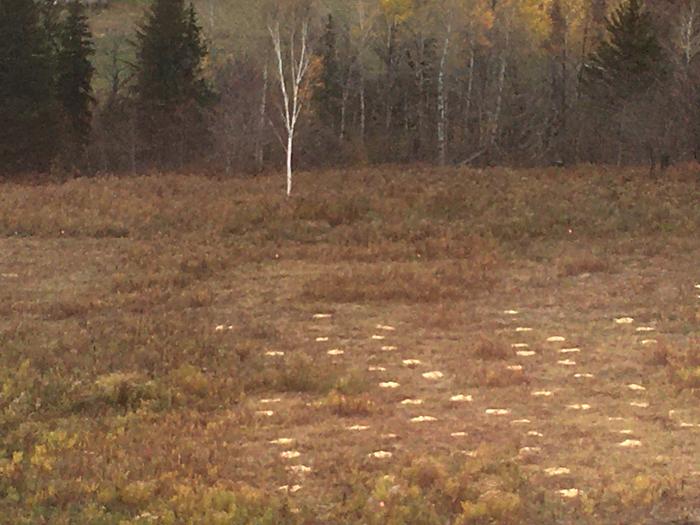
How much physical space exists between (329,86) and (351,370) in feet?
139

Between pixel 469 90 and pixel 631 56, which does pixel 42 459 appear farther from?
pixel 469 90

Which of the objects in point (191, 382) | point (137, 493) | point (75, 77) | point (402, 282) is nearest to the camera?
point (137, 493)

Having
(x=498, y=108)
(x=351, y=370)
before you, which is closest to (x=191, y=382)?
(x=351, y=370)

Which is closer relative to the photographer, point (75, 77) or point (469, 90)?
point (469, 90)

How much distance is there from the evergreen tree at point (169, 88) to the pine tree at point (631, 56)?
21.2 metres

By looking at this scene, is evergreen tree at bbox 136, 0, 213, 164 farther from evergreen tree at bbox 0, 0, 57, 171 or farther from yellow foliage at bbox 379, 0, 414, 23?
yellow foliage at bbox 379, 0, 414, 23

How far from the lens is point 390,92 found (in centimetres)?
5156

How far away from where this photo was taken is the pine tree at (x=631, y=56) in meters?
42.0

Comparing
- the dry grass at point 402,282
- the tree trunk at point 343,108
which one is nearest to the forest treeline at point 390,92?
the tree trunk at point 343,108

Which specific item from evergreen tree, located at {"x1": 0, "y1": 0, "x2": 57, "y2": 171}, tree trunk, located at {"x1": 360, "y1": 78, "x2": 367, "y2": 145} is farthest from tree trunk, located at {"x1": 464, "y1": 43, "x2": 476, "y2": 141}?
evergreen tree, located at {"x1": 0, "y1": 0, "x2": 57, "y2": 171}

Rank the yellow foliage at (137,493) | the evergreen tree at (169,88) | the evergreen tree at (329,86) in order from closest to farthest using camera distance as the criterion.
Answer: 1. the yellow foliage at (137,493)
2. the evergreen tree at (169,88)
3. the evergreen tree at (329,86)

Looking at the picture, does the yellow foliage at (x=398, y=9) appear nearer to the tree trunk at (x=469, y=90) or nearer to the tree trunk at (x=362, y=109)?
the tree trunk at (x=362, y=109)

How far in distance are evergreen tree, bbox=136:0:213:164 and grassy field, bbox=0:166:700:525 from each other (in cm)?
2345

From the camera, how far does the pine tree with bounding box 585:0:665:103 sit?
1654 inches
